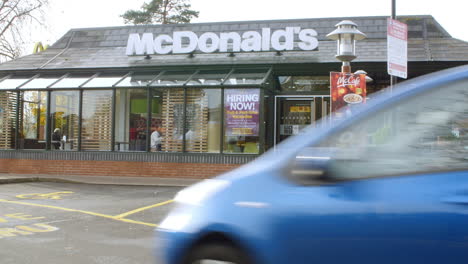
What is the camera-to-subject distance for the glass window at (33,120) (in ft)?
58.3

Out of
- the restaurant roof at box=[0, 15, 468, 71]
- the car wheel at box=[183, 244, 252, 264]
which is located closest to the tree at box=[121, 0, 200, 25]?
the restaurant roof at box=[0, 15, 468, 71]

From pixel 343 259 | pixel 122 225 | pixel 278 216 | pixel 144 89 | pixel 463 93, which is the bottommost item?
pixel 122 225

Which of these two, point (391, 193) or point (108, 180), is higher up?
point (391, 193)

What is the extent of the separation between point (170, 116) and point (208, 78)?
186 centimetres

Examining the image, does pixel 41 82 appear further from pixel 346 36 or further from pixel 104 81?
pixel 346 36

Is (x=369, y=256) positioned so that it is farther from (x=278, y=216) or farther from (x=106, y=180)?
(x=106, y=180)

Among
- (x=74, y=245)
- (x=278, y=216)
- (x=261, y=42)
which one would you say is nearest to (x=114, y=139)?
(x=261, y=42)

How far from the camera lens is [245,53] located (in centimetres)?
1755

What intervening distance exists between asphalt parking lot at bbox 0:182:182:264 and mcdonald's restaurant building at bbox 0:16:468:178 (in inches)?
134

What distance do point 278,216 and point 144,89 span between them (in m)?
14.2

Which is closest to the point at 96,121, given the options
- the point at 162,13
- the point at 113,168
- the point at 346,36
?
the point at 113,168

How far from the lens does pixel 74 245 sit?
6215 millimetres

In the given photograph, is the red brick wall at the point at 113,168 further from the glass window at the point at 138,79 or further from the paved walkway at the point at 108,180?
the glass window at the point at 138,79

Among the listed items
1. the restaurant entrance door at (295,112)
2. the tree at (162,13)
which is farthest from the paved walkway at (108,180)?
the tree at (162,13)
